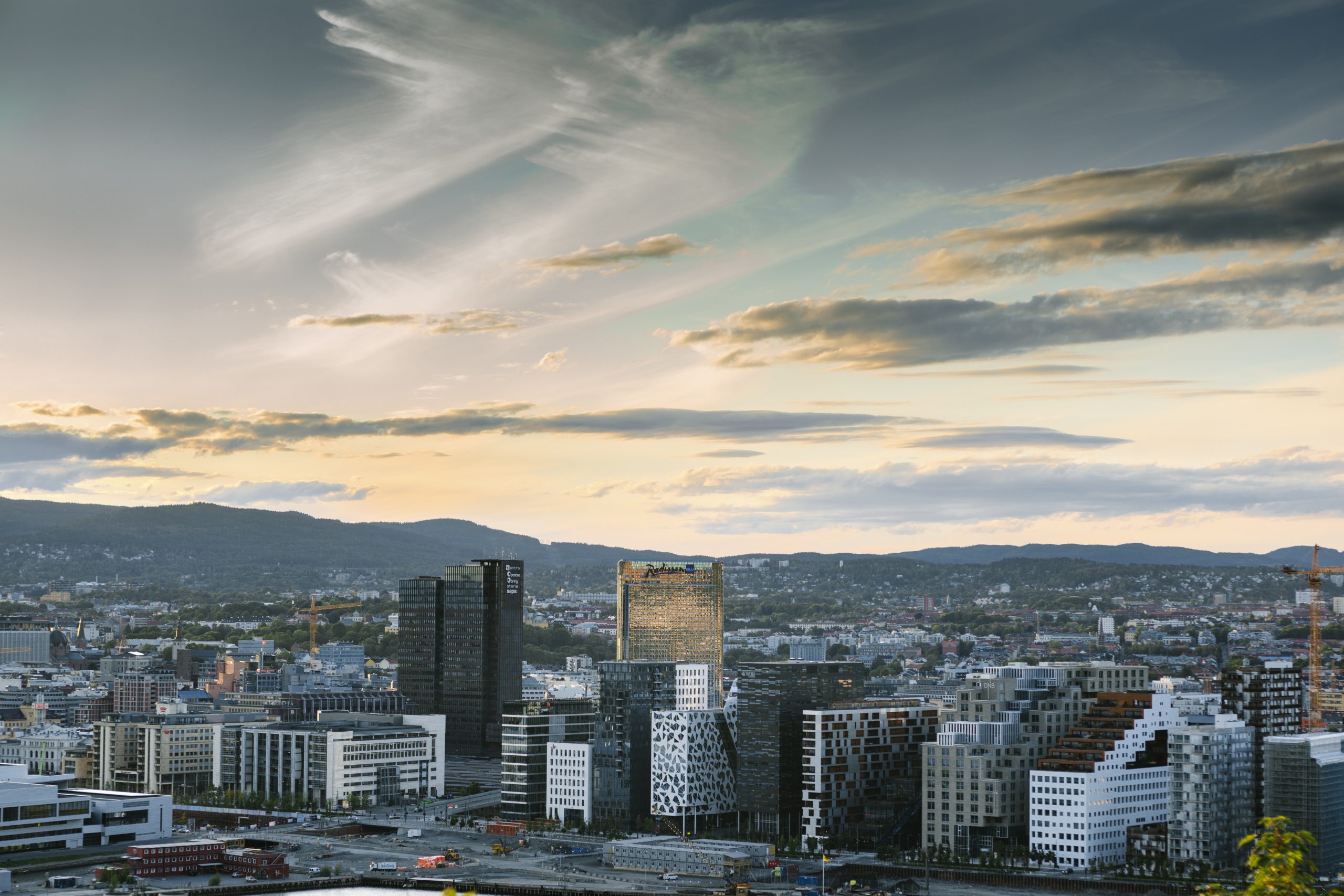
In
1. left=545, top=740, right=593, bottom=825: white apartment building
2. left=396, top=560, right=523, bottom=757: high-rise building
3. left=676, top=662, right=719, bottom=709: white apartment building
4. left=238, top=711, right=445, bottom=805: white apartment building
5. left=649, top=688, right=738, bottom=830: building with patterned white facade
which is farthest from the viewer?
left=396, top=560, right=523, bottom=757: high-rise building

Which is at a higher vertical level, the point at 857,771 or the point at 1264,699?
the point at 1264,699

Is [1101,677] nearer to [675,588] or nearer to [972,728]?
[972,728]

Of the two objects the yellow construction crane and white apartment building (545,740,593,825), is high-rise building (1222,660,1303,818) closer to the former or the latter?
the yellow construction crane

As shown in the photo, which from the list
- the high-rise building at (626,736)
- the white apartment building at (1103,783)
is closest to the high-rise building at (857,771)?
the white apartment building at (1103,783)

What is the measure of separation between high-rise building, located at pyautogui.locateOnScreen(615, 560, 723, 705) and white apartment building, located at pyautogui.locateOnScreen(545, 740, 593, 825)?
130ft

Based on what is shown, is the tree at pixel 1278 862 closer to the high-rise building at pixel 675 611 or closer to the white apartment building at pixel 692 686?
the white apartment building at pixel 692 686

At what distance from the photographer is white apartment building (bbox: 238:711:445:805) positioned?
370ft

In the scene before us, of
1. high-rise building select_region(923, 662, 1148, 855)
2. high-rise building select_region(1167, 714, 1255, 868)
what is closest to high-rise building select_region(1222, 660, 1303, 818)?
high-rise building select_region(1167, 714, 1255, 868)

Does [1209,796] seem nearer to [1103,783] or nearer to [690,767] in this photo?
[1103,783]

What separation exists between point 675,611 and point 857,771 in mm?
50149

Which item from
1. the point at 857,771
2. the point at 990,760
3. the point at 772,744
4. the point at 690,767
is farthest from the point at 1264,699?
the point at 690,767

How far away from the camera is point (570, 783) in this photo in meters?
101

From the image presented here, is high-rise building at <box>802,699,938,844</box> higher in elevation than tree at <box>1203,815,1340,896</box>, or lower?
lower

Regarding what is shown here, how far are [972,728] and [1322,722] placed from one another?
3835cm
